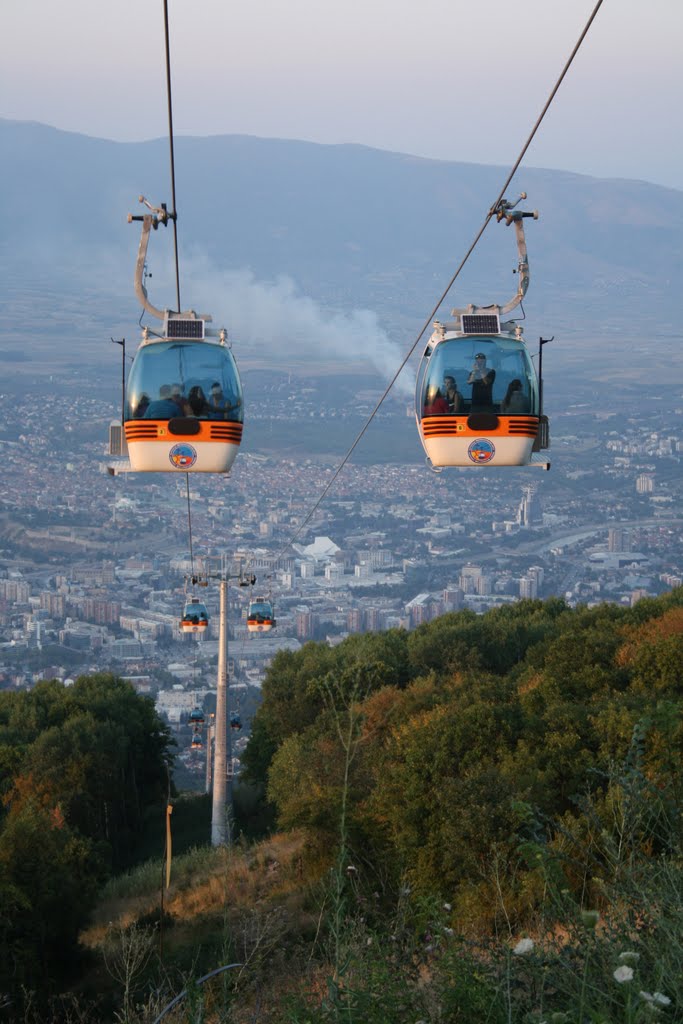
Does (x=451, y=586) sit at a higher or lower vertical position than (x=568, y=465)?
lower

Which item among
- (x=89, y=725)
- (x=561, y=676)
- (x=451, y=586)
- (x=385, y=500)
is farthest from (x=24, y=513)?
(x=561, y=676)

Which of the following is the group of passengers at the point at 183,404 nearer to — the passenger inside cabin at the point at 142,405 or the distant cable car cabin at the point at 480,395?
the passenger inside cabin at the point at 142,405

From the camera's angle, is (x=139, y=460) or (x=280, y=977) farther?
(x=139, y=460)

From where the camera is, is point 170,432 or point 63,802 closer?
point 170,432

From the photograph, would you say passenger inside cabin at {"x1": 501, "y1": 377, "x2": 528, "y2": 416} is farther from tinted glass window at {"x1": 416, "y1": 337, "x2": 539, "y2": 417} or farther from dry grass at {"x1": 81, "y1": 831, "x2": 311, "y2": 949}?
dry grass at {"x1": 81, "y1": 831, "x2": 311, "y2": 949}

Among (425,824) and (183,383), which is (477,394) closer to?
(183,383)

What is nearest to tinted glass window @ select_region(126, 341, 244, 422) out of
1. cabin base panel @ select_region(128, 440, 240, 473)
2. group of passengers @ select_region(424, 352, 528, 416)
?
cabin base panel @ select_region(128, 440, 240, 473)

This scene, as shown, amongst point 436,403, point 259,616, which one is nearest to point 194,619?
point 259,616

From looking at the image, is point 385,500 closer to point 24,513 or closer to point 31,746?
point 24,513
